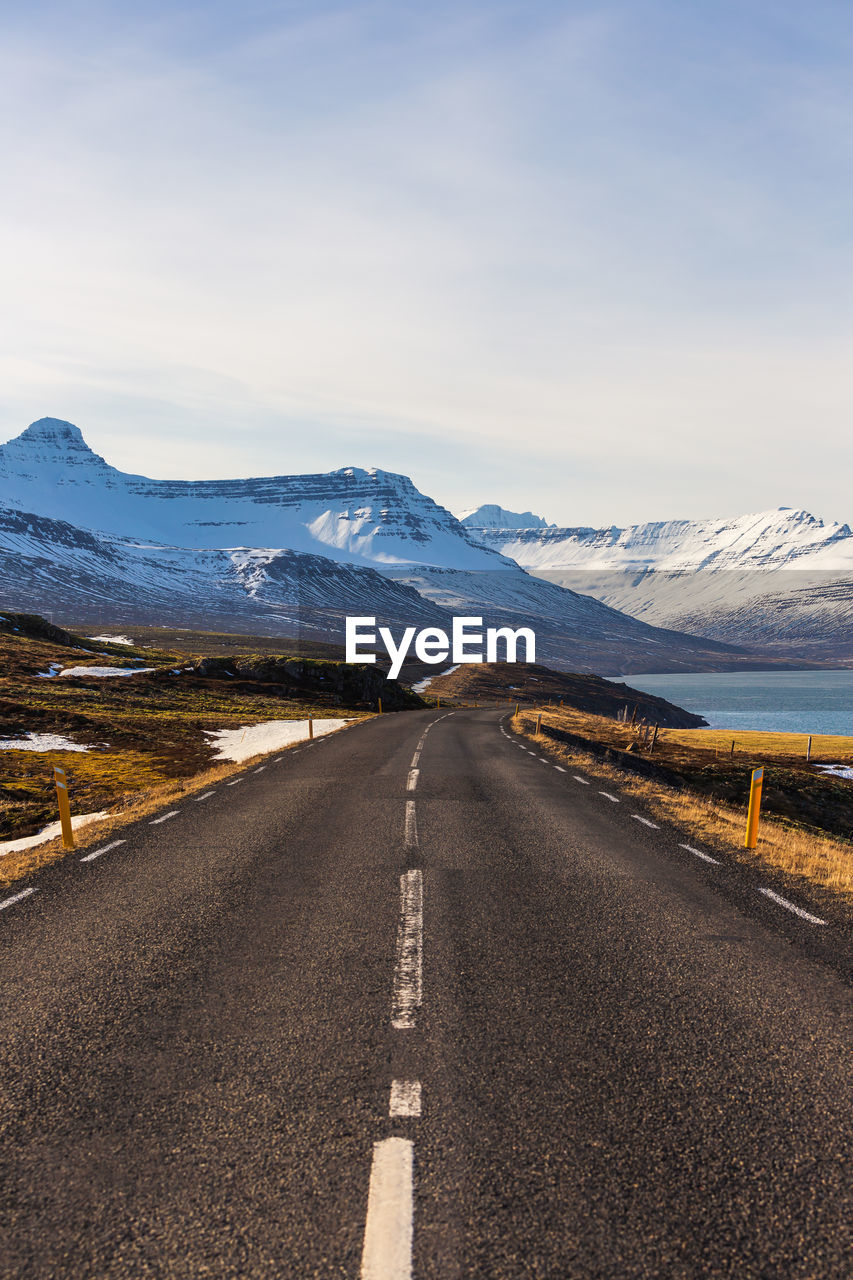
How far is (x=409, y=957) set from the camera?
6949mm

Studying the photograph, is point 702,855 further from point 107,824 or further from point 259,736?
point 259,736

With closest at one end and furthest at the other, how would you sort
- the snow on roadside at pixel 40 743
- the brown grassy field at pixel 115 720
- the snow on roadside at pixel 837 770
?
the brown grassy field at pixel 115 720
the snow on roadside at pixel 40 743
the snow on roadside at pixel 837 770

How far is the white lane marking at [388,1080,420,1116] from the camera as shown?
4.46 meters

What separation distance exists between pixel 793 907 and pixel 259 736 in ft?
107

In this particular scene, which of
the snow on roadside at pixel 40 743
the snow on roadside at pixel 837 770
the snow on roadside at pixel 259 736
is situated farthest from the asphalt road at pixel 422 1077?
the snow on roadside at pixel 837 770

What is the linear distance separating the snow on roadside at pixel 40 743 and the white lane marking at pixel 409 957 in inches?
994

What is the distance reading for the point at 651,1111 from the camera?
14.7ft

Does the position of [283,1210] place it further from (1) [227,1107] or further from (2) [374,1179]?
(1) [227,1107]

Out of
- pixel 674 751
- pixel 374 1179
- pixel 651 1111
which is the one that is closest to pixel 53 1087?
pixel 374 1179

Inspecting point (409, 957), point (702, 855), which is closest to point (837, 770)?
point (702, 855)

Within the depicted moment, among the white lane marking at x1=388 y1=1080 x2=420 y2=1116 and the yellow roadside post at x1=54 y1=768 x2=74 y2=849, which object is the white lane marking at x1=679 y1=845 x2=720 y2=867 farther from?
the yellow roadside post at x1=54 y1=768 x2=74 y2=849

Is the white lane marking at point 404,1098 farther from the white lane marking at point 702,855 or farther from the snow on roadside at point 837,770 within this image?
the snow on roadside at point 837,770

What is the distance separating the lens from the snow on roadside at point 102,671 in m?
59.3

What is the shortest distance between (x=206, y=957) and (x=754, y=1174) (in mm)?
5073
